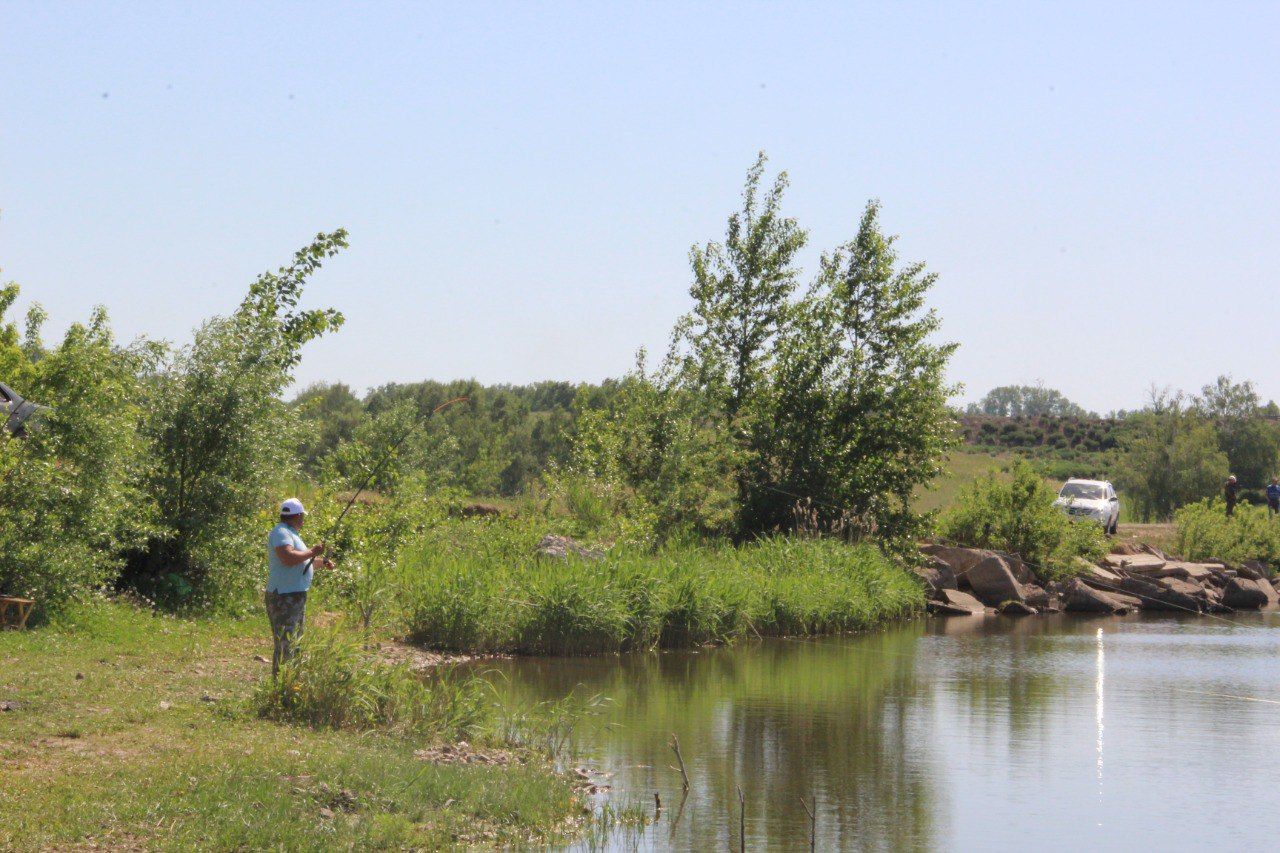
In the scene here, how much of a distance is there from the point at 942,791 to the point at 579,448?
62.4 ft

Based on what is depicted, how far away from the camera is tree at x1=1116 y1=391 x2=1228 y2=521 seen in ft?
188

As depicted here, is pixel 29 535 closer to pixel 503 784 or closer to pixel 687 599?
pixel 503 784

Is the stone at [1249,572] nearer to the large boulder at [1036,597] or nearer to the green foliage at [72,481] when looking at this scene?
the large boulder at [1036,597]

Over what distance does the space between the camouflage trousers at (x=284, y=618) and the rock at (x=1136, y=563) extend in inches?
1106

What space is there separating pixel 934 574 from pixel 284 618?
21.5m

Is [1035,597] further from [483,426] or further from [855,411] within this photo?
[483,426]

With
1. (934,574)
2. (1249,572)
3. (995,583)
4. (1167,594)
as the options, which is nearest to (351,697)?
(934,574)

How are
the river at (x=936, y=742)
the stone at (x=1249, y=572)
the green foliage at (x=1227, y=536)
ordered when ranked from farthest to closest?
1. the green foliage at (x=1227, y=536)
2. the stone at (x=1249, y=572)
3. the river at (x=936, y=742)

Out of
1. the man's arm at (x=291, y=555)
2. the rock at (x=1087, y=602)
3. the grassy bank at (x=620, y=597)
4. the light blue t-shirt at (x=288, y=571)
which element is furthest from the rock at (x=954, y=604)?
the man's arm at (x=291, y=555)

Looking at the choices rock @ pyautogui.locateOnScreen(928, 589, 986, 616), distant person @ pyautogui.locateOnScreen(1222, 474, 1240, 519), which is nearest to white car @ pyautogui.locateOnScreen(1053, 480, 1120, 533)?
distant person @ pyautogui.locateOnScreen(1222, 474, 1240, 519)

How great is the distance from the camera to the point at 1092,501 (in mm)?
42625

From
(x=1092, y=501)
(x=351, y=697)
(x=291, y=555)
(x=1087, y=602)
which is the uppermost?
(x=1092, y=501)

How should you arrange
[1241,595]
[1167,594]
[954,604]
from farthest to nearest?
[1241,595]
[1167,594]
[954,604]

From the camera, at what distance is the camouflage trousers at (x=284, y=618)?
1255 centimetres
